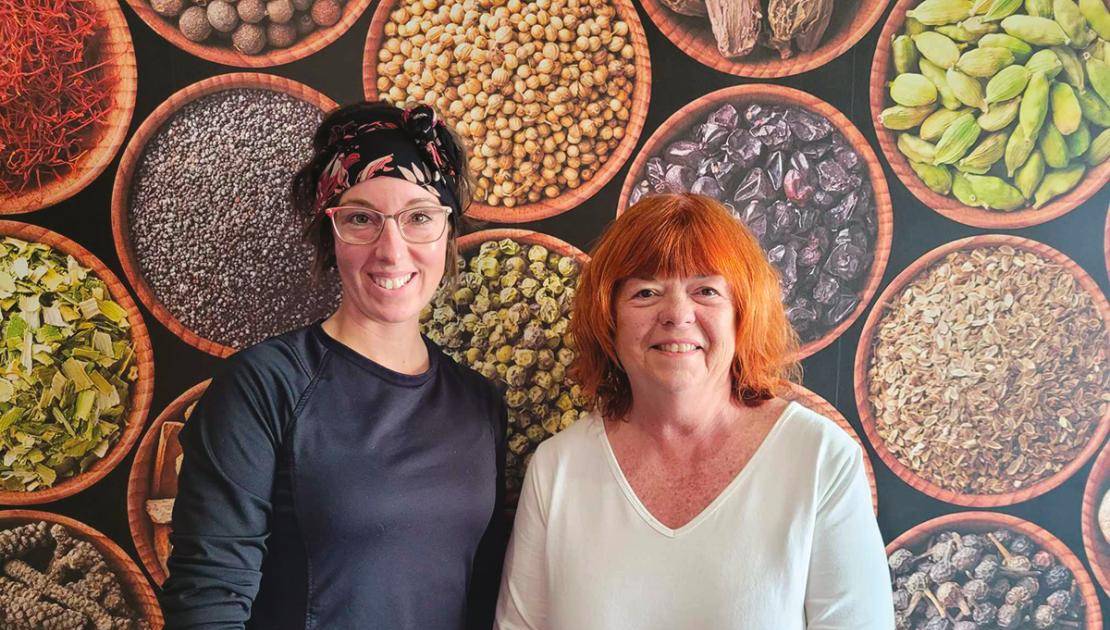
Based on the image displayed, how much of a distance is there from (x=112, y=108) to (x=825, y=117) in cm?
148

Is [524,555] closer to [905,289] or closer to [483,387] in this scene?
[483,387]

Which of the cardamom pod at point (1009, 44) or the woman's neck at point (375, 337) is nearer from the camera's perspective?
the woman's neck at point (375, 337)

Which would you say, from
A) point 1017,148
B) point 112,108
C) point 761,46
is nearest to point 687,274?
point 761,46

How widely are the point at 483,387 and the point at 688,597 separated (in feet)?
1.75

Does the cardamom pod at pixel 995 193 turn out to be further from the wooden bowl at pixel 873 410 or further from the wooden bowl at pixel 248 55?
the wooden bowl at pixel 248 55

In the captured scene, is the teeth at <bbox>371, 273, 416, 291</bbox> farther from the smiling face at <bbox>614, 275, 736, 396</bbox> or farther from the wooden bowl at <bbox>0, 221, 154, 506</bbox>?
the wooden bowl at <bbox>0, 221, 154, 506</bbox>

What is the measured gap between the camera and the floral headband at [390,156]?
1262mm

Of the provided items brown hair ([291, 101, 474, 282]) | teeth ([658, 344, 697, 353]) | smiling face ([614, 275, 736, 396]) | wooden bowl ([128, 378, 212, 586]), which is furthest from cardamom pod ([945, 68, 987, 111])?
wooden bowl ([128, 378, 212, 586])

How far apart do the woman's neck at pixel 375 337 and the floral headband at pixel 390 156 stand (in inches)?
7.9

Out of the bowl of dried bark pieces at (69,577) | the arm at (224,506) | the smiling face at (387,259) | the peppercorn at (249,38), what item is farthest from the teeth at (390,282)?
the bowl of dried bark pieces at (69,577)

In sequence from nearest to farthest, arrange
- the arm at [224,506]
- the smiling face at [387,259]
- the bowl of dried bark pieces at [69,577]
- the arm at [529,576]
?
the arm at [224,506]
the smiling face at [387,259]
the arm at [529,576]
the bowl of dried bark pieces at [69,577]

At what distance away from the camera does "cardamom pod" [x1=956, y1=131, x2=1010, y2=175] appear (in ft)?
5.01

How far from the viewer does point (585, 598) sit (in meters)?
1.26

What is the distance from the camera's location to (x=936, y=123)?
5.04 feet
